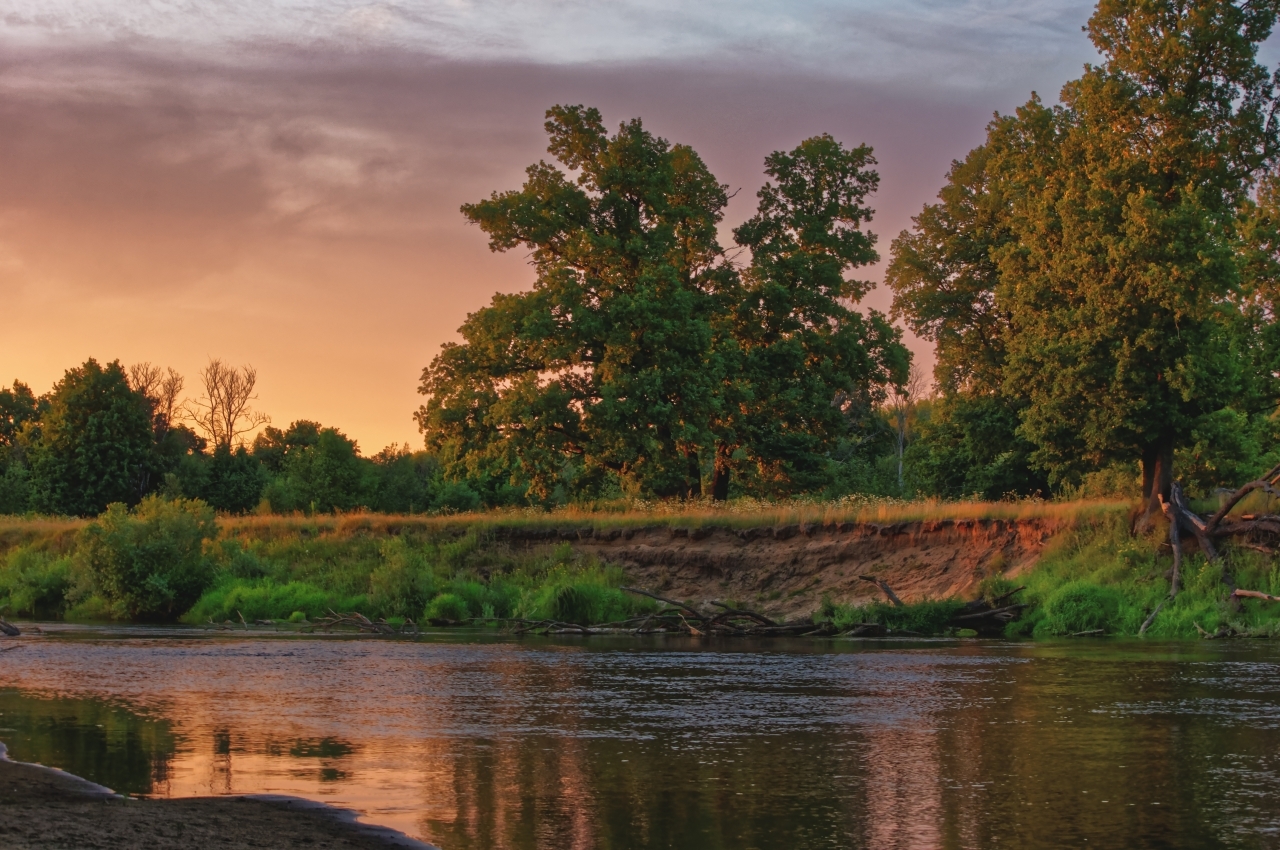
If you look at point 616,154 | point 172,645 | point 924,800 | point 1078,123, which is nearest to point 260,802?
point 924,800

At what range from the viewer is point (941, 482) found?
54531 mm

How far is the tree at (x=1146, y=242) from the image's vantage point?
32.0 m

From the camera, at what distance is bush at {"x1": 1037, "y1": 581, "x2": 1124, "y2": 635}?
28312 millimetres

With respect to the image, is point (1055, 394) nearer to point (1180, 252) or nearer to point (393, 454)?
point (1180, 252)

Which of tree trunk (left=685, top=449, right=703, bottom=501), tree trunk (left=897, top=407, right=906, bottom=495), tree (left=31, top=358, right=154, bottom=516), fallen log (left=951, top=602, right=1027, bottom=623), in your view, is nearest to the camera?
fallen log (left=951, top=602, right=1027, bottom=623)

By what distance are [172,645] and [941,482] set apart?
1455 inches

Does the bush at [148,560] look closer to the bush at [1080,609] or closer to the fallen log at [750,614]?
the fallen log at [750,614]

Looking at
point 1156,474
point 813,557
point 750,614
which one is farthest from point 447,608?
point 1156,474

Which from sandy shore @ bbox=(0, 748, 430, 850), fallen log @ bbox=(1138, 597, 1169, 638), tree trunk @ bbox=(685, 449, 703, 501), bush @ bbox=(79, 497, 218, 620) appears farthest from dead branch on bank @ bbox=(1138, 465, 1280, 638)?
bush @ bbox=(79, 497, 218, 620)

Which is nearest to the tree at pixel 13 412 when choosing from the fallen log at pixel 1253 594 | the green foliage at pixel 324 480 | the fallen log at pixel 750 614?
the green foliage at pixel 324 480

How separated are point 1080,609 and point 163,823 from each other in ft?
79.5

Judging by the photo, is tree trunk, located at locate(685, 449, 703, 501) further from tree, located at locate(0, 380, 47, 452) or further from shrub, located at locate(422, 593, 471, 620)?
tree, located at locate(0, 380, 47, 452)

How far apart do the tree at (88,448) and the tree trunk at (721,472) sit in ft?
130

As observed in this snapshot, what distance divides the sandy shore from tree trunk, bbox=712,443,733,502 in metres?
42.4
